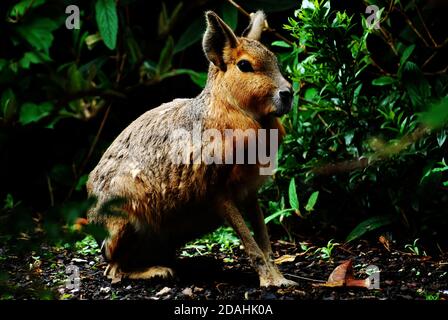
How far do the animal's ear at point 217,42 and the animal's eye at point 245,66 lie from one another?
0.45 ft

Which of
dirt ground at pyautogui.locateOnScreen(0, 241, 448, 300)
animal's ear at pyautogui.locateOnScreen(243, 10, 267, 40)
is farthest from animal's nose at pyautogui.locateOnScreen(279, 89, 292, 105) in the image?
dirt ground at pyautogui.locateOnScreen(0, 241, 448, 300)

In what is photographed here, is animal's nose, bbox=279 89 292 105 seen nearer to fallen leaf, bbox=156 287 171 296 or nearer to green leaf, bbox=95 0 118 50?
fallen leaf, bbox=156 287 171 296

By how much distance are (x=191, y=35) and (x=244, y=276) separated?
115 inches

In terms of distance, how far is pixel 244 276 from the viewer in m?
4.96

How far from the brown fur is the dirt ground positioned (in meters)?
0.17

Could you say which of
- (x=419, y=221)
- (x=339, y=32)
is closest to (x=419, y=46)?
(x=339, y=32)

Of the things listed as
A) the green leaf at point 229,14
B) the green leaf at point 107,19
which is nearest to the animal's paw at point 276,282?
the green leaf at point 107,19

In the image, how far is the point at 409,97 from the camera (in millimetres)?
5691

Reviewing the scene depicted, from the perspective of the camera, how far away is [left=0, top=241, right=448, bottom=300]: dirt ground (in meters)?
4.39

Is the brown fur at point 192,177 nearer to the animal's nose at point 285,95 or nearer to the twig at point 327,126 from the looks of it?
the animal's nose at point 285,95

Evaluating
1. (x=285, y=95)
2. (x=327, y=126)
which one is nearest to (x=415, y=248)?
(x=327, y=126)

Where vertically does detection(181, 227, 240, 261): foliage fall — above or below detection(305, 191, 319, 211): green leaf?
below

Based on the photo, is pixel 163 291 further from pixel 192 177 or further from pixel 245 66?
pixel 245 66
